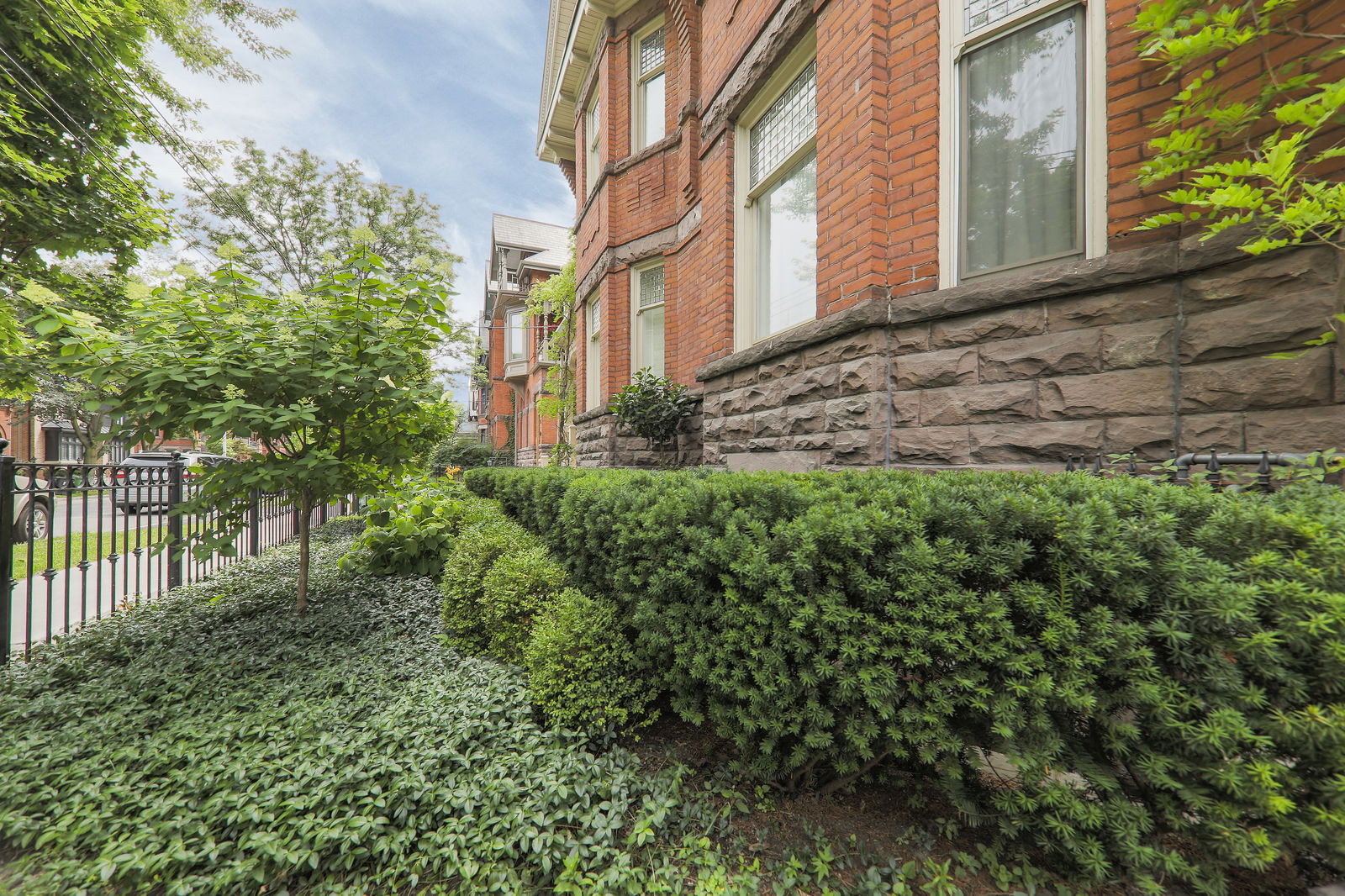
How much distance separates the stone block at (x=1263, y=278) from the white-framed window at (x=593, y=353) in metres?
7.45

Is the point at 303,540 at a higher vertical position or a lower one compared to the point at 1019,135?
lower

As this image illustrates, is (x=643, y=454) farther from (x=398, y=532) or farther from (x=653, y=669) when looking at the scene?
(x=653, y=669)

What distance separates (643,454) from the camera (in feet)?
24.6

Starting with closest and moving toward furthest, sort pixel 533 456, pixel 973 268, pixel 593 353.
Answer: pixel 973 268 < pixel 593 353 < pixel 533 456

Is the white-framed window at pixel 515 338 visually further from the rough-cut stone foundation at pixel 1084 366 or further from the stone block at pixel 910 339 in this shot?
the stone block at pixel 910 339

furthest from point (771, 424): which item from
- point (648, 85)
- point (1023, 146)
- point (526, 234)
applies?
point (526, 234)

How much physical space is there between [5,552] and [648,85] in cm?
955

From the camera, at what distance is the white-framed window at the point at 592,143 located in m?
9.59

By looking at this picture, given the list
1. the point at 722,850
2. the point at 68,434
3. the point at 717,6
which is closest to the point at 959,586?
the point at 722,850

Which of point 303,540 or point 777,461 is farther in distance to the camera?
point 777,461

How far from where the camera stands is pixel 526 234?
86.4ft

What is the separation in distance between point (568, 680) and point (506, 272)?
26981 millimetres

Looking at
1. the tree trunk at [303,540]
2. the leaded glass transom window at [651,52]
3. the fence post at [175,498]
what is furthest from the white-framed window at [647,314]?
the fence post at [175,498]

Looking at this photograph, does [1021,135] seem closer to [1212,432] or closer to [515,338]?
[1212,432]
